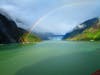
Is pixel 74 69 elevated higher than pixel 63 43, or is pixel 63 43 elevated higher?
pixel 63 43

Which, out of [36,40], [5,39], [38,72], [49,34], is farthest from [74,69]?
[5,39]

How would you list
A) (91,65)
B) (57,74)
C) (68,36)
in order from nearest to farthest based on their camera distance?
(57,74)
(91,65)
(68,36)

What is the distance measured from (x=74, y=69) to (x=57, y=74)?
69 centimetres

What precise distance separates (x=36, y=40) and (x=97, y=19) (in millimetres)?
3333

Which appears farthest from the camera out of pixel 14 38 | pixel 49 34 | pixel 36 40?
pixel 14 38

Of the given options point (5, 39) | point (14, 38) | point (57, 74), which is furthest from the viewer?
point (5, 39)

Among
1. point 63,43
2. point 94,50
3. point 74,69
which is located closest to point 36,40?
point 63,43

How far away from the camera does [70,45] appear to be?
390 inches

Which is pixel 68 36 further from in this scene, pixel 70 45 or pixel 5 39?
pixel 5 39

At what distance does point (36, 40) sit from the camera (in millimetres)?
11273

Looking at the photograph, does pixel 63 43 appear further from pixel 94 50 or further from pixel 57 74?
pixel 57 74

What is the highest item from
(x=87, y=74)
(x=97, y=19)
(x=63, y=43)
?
(x=97, y=19)

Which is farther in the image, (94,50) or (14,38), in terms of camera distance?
(14,38)

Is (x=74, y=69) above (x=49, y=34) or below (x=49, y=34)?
below
